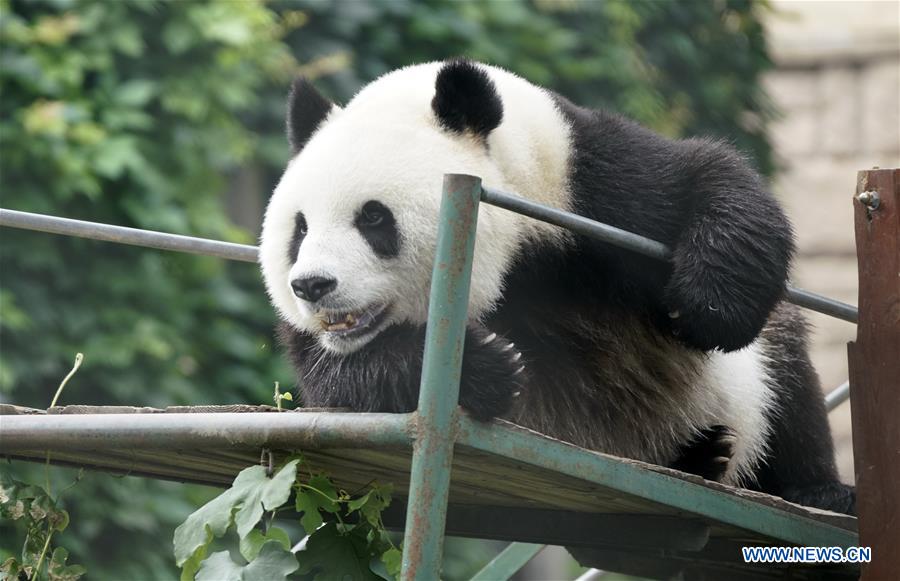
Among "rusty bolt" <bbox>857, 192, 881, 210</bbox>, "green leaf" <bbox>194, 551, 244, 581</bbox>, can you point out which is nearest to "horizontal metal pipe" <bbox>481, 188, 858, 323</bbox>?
"rusty bolt" <bbox>857, 192, 881, 210</bbox>

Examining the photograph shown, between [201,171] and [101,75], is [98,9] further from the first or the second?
[201,171]

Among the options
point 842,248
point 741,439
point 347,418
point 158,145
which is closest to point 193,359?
point 158,145

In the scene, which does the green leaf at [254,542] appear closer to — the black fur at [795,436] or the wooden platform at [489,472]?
the wooden platform at [489,472]

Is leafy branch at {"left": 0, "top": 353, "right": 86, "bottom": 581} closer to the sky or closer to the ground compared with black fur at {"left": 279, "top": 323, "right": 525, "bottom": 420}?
closer to the ground

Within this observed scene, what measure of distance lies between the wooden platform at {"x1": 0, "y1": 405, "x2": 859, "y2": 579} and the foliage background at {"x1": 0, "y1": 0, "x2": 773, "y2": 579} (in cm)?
329

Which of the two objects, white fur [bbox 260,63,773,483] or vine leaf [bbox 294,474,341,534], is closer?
vine leaf [bbox 294,474,341,534]

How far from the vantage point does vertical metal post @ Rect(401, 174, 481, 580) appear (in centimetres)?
263

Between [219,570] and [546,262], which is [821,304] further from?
[219,570]

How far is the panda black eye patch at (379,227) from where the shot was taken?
3.66 m

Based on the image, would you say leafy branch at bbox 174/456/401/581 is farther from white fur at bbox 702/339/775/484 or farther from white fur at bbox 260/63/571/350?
white fur at bbox 702/339/775/484

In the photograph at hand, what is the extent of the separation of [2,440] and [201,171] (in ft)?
15.9

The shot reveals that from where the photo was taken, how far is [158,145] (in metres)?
7.59

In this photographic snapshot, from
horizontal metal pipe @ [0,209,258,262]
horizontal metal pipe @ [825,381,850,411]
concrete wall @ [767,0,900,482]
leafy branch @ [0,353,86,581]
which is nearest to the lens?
leafy branch @ [0,353,86,581]

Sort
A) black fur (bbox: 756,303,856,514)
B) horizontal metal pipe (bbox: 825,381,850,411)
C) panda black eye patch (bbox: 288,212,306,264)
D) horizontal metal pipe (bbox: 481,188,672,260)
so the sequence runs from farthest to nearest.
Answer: horizontal metal pipe (bbox: 825,381,850,411), black fur (bbox: 756,303,856,514), panda black eye patch (bbox: 288,212,306,264), horizontal metal pipe (bbox: 481,188,672,260)
